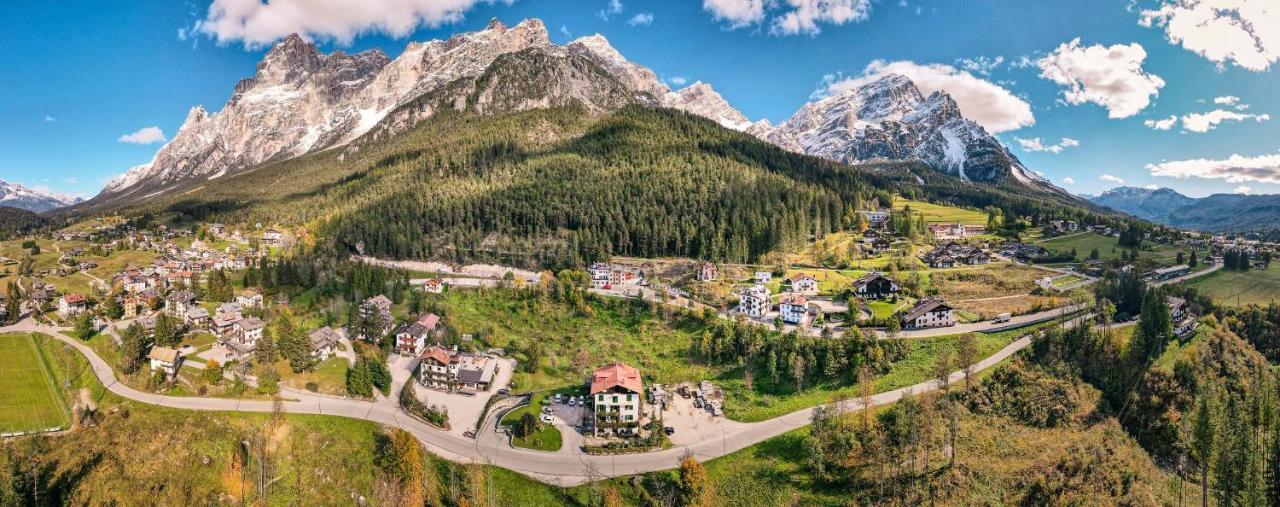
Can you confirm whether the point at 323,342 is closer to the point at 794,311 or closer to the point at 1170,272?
the point at 794,311

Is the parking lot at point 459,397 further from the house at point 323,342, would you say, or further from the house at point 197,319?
the house at point 197,319

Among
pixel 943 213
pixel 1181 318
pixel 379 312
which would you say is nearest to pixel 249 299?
pixel 379 312

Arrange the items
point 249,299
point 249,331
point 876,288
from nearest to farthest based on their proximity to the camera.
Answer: point 249,331
point 876,288
point 249,299

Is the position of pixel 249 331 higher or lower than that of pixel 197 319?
lower

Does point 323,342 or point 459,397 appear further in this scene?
point 323,342

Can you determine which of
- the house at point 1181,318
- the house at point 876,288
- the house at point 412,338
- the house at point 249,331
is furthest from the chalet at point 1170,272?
the house at point 249,331

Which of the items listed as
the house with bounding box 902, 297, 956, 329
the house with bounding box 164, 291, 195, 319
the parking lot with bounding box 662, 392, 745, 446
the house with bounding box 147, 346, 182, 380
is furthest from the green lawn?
the house with bounding box 164, 291, 195, 319

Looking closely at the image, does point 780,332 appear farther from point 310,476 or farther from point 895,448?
point 310,476
